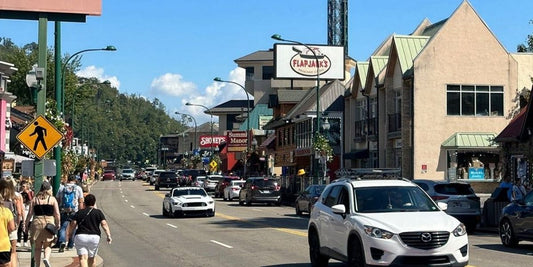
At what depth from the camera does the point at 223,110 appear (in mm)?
124125

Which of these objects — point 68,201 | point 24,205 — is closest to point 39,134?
point 68,201

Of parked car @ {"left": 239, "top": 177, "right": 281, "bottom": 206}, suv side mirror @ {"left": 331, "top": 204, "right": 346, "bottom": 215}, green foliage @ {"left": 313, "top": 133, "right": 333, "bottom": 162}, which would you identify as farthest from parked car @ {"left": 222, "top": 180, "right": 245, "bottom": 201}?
suv side mirror @ {"left": 331, "top": 204, "right": 346, "bottom": 215}

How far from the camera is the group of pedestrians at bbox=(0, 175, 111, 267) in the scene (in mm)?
10524

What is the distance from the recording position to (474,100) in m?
47.7

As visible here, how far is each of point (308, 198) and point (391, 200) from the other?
65.9 ft

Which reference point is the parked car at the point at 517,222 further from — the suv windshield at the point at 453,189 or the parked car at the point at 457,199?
the suv windshield at the point at 453,189

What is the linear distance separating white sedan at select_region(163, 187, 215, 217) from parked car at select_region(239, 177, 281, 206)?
9127 mm

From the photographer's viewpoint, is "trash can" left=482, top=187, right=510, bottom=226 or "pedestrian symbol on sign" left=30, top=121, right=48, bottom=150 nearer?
"pedestrian symbol on sign" left=30, top=121, right=48, bottom=150

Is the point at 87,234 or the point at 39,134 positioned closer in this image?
the point at 87,234

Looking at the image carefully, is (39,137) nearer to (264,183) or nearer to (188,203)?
(188,203)

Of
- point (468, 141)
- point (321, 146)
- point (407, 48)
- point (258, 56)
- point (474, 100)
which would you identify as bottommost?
point (321, 146)

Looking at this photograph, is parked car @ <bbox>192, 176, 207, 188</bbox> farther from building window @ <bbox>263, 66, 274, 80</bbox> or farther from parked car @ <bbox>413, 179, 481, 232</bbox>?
building window @ <bbox>263, 66, 274, 80</bbox>

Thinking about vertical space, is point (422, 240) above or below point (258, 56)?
below

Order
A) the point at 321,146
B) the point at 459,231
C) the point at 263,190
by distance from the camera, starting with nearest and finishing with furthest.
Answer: the point at 459,231 → the point at 263,190 → the point at 321,146
